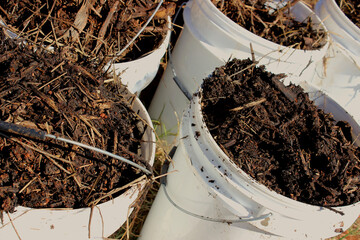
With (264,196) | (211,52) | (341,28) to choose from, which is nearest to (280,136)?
(264,196)

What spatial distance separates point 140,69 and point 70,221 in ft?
3.07

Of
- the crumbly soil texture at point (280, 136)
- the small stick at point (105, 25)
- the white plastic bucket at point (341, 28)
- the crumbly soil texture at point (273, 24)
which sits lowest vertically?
A: the small stick at point (105, 25)

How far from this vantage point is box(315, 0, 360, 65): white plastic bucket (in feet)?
7.39

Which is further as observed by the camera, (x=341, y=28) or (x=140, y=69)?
(x=341, y=28)

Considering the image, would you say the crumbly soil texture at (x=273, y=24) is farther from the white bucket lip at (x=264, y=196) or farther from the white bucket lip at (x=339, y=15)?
the white bucket lip at (x=264, y=196)

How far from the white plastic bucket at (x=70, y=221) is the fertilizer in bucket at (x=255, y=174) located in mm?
282

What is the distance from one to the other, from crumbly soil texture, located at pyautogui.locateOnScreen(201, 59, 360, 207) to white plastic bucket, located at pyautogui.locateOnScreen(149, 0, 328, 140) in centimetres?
19

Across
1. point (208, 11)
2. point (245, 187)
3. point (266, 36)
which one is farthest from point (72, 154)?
point (266, 36)

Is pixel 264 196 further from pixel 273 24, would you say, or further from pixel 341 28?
pixel 341 28

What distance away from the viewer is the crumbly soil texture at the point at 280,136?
4.58 ft

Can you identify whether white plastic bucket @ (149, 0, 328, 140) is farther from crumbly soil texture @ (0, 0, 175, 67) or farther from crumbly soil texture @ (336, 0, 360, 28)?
crumbly soil texture @ (336, 0, 360, 28)

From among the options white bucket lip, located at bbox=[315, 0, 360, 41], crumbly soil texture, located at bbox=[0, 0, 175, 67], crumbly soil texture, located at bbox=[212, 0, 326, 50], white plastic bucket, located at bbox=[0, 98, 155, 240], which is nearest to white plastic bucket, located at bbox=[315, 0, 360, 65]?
white bucket lip, located at bbox=[315, 0, 360, 41]

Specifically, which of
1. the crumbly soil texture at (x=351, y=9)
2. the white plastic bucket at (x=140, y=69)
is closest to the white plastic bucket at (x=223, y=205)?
the white plastic bucket at (x=140, y=69)

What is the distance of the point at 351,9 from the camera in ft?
8.71
